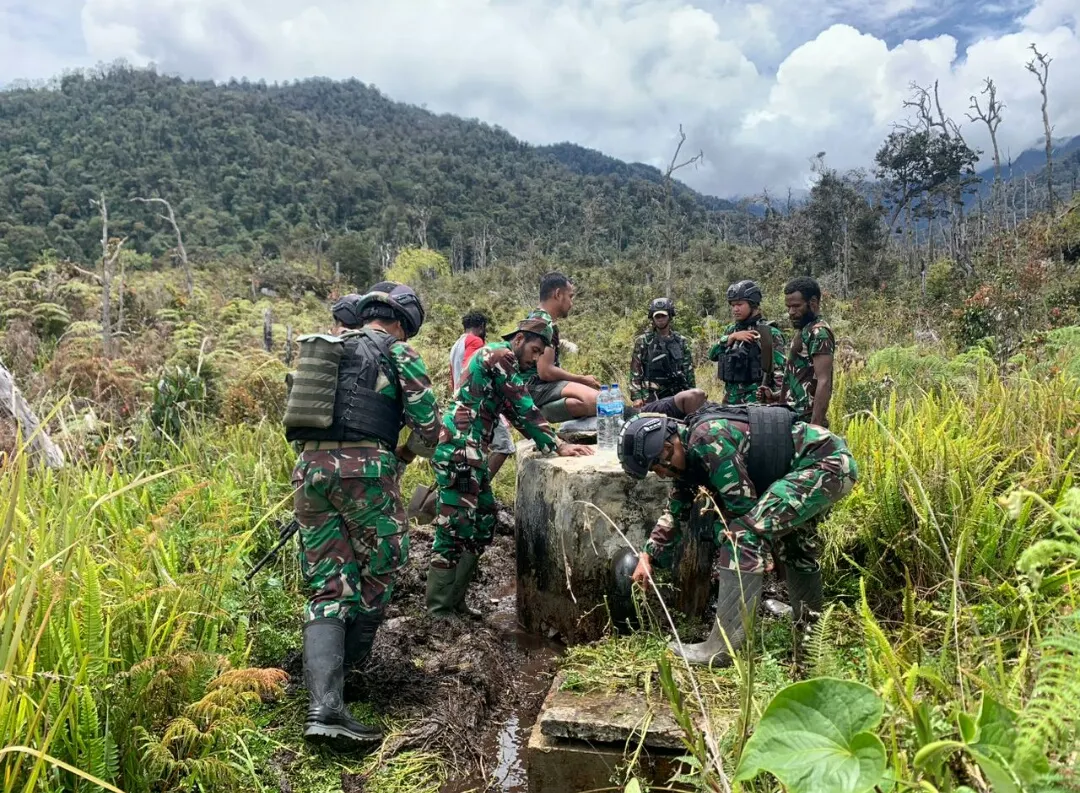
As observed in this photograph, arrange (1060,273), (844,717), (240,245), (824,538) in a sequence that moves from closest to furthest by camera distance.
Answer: (844,717), (824,538), (1060,273), (240,245)

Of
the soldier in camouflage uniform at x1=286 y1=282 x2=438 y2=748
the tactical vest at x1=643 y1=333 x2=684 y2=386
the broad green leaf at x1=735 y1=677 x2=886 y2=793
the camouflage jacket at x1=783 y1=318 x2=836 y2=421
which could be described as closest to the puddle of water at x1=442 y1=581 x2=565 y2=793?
the soldier in camouflage uniform at x1=286 y1=282 x2=438 y2=748

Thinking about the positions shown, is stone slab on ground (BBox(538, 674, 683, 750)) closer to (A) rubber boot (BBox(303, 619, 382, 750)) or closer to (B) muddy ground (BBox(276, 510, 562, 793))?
(B) muddy ground (BBox(276, 510, 562, 793))

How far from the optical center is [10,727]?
1.78 metres

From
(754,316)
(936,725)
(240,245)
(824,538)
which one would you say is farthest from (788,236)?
(240,245)

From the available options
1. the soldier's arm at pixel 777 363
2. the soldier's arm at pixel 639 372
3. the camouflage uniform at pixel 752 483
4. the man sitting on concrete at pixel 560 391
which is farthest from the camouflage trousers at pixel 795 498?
the soldier's arm at pixel 639 372

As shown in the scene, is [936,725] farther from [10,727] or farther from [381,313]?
[381,313]

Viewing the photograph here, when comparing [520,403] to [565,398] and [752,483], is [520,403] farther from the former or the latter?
[752,483]

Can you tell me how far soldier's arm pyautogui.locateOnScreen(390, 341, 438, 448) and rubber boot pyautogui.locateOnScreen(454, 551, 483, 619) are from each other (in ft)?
3.93

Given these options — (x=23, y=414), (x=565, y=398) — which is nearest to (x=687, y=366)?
(x=565, y=398)

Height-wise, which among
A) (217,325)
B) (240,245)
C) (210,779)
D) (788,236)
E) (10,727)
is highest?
(240,245)

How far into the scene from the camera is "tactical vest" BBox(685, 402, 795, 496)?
3.17 metres

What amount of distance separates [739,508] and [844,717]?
1.82 m

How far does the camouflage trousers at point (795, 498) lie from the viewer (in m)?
3.01

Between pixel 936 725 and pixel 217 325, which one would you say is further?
pixel 217 325
